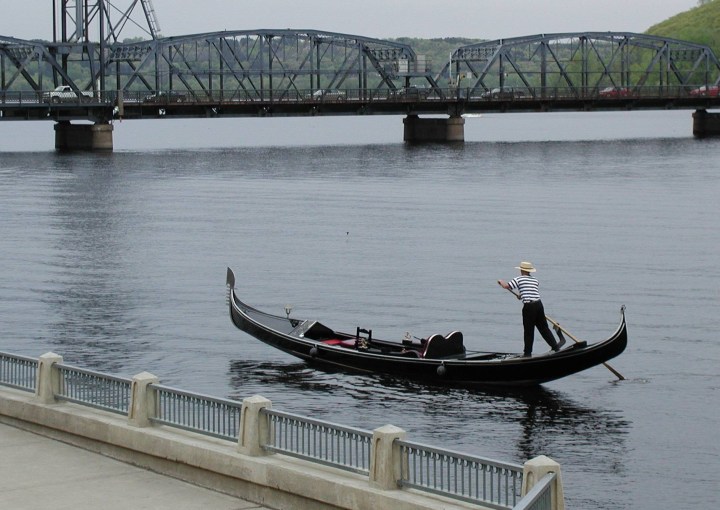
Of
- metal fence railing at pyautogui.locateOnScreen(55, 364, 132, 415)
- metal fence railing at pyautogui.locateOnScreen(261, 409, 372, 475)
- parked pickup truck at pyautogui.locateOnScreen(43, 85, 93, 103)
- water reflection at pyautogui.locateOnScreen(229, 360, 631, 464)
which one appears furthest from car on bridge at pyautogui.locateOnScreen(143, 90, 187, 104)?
metal fence railing at pyautogui.locateOnScreen(261, 409, 372, 475)

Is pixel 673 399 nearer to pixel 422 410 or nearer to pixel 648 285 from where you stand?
pixel 422 410

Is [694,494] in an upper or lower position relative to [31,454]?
lower

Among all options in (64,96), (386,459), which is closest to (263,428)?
(386,459)

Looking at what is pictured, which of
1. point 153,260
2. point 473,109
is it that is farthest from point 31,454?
point 473,109

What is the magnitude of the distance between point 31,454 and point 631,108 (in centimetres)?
17882

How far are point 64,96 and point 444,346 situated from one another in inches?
5276

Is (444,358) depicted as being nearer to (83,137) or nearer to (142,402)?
(142,402)

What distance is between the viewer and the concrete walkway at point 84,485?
20.7 m

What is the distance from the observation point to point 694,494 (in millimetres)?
29156

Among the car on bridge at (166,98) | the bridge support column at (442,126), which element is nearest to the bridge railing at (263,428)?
the car on bridge at (166,98)

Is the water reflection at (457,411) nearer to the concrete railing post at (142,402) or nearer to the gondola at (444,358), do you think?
the gondola at (444,358)

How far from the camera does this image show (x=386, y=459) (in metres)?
19.8

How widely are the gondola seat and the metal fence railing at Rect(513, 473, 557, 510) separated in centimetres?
1978

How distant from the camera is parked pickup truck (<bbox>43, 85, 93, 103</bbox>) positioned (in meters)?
161
